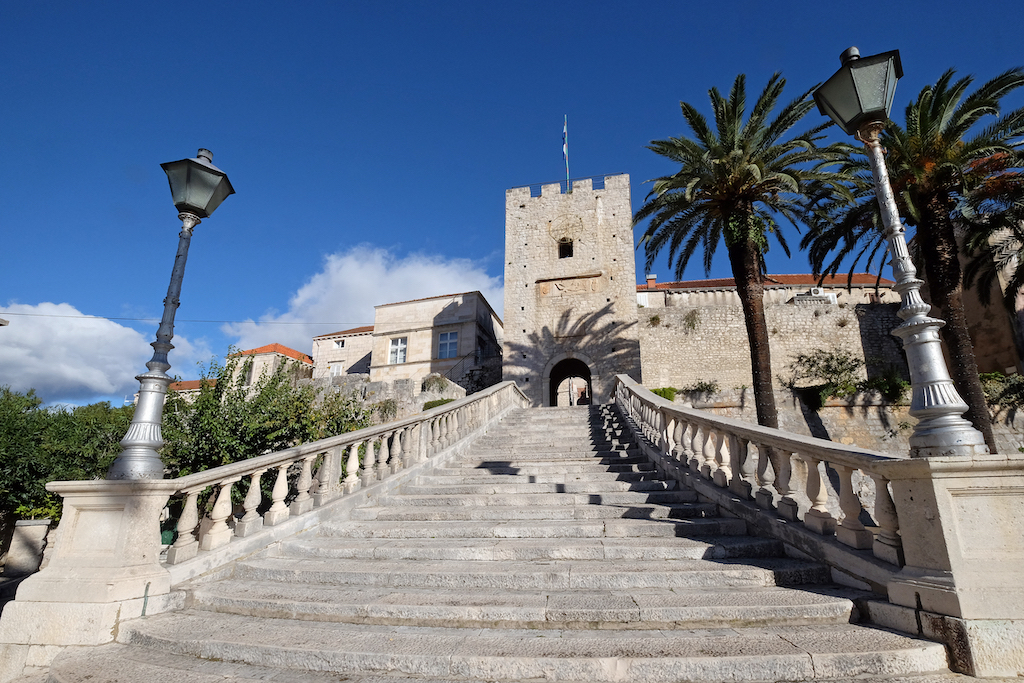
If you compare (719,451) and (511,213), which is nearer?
(719,451)

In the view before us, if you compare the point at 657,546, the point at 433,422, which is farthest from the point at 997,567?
the point at 433,422

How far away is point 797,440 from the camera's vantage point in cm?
409

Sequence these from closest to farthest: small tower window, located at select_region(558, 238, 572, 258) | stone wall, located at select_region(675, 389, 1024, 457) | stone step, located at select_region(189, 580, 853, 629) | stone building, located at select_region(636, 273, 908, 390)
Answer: stone step, located at select_region(189, 580, 853, 629), stone wall, located at select_region(675, 389, 1024, 457), small tower window, located at select_region(558, 238, 572, 258), stone building, located at select_region(636, 273, 908, 390)

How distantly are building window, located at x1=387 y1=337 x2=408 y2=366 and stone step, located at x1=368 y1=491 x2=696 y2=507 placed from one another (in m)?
21.1

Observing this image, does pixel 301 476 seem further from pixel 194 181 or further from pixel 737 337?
pixel 737 337

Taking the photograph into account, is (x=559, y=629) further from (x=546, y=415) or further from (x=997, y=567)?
(x=546, y=415)

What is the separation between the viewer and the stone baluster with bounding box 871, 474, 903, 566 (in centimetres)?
321

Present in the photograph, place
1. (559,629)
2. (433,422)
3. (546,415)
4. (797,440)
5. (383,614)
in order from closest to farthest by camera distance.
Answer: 1. (559,629)
2. (383,614)
3. (797,440)
4. (433,422)
5. (546,415)

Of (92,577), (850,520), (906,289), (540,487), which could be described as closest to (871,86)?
(906,289)

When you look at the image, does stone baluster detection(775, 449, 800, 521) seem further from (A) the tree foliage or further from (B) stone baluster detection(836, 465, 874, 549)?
(A) the tree foliage

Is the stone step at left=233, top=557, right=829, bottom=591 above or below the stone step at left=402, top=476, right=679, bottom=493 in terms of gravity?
below

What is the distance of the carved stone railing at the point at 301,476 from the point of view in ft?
13.7

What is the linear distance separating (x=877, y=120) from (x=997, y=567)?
3.23 meters

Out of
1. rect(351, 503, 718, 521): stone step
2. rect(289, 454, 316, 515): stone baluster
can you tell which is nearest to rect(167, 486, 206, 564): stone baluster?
rect(289, 454, 316, 515): stone baluster
